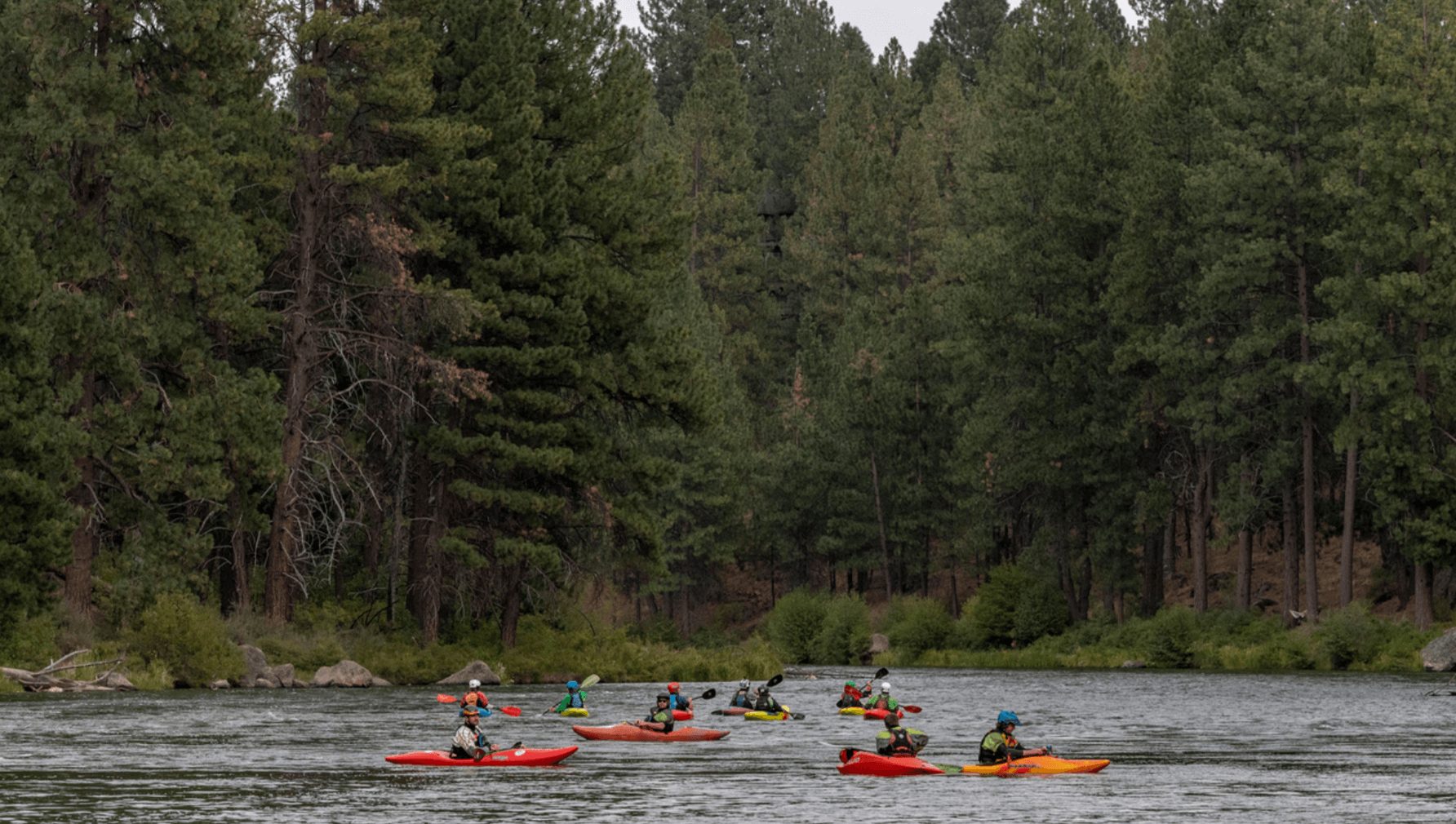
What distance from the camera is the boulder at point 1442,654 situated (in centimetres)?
6172

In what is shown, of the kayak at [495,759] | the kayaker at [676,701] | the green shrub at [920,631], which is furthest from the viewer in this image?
the green shrub at [920,631]

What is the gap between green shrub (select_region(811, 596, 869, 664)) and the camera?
282ft

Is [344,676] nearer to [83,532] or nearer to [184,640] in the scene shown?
[184,640]

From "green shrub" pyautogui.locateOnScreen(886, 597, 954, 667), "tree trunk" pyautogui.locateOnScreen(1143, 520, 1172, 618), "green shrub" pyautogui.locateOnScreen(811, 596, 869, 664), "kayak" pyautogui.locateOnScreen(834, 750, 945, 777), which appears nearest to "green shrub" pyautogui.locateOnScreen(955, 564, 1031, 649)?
"green shrub" pyautogui.locateOnScreen(886, 597, 954, 667)

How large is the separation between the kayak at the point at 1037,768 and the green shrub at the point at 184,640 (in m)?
25.8

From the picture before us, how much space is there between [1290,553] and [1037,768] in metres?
41.9

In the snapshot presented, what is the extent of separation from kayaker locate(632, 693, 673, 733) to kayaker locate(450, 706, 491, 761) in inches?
266

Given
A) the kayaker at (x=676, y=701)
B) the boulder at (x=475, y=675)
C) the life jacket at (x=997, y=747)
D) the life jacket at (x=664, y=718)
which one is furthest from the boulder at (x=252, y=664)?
the life jacket at (x=997, y=747)

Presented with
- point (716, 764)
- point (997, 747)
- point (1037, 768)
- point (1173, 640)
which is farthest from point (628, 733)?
point (1173, 640)

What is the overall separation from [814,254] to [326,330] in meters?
63.8

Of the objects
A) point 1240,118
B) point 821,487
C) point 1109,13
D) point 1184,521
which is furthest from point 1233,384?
point 1109,13

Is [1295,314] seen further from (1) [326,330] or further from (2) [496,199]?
(1) [326,330]

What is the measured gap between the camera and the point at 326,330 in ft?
189

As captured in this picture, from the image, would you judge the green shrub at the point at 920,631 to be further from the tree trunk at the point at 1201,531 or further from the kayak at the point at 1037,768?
the kayak at the point at 1037,768
